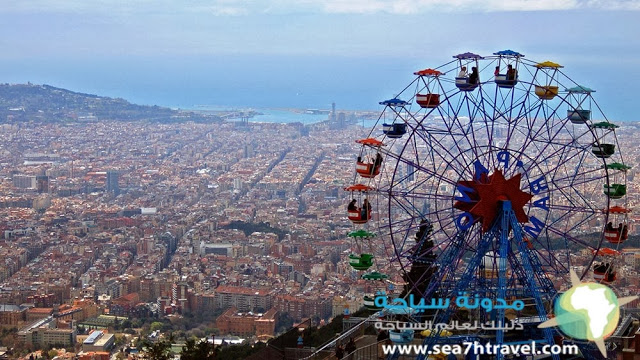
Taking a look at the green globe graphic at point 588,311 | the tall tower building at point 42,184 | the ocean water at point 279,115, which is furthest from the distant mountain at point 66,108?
the green globe graphic at point 588,311

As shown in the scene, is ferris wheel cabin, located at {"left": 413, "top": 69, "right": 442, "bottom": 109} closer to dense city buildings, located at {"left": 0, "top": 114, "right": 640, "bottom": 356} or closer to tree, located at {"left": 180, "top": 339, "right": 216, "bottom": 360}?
dense city buildings, located at {"left": 0, "top": 114, "right": 640, "bottom": 356}

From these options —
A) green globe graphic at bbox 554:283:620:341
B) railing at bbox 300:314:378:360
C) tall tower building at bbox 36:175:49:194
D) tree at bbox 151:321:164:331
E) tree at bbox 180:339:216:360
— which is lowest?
tree at bbox 151:321:164:331

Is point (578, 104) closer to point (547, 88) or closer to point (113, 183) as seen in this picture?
point (547, 88)

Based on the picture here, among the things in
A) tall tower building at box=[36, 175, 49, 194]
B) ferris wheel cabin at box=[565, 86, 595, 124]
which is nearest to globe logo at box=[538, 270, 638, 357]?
ferris wheel cabin at box=[565, 86, 595, 124]

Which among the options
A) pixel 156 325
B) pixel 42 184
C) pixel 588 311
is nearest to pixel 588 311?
pixel 588 311

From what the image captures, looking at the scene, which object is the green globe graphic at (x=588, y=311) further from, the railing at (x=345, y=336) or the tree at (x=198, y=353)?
the tree at (x=198, y=353)

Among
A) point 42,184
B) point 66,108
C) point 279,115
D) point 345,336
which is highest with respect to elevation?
point 345,336

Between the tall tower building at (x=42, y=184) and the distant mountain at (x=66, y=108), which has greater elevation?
the distant mountain at (x=66, y=108)

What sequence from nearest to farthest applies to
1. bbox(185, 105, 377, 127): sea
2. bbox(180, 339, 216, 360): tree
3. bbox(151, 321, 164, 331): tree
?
1. bbox(180, 339, 216, 360): tree
2. bbox(151, 321, 164, 331): tree
3. bbox(185, 105, 377, 127): sea
